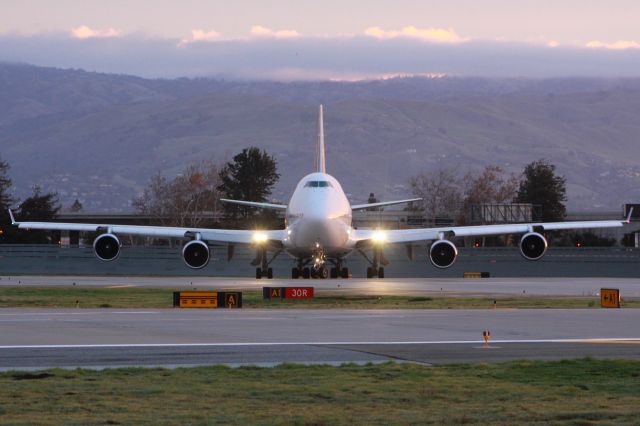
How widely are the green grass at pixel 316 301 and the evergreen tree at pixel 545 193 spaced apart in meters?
111

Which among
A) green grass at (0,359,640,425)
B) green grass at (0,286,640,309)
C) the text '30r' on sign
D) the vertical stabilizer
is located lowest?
green grass at (0,359,640,425)

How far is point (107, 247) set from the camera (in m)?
63.8

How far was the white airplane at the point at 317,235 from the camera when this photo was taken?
62441mm

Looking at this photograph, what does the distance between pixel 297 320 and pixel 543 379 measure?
13739mm

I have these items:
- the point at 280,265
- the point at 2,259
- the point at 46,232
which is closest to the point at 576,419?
the point at 280,265

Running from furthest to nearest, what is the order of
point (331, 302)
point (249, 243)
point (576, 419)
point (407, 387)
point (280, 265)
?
1. point (280, 265)
2. point (249, 243)
3. point (331, 302)
4. point (407, 387)
5. point (576, 419)

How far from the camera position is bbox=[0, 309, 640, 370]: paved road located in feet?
74.7

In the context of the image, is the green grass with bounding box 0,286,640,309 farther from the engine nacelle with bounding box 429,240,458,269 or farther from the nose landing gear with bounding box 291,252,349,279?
the nose landing gear with bounding box 291,252,349,279

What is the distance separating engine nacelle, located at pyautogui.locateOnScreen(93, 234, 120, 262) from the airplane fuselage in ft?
28.4

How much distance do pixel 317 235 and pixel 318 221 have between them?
978mm

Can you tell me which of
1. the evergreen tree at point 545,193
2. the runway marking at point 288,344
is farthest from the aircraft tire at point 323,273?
the evergreen tree at point 545,193

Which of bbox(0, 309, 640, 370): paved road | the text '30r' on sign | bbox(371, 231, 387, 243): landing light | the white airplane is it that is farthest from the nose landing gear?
bbox(0, 309, 640, 370): paved road

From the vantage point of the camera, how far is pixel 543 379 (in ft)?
63.3

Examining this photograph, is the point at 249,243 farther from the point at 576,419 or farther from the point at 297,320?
the point at 576,419
